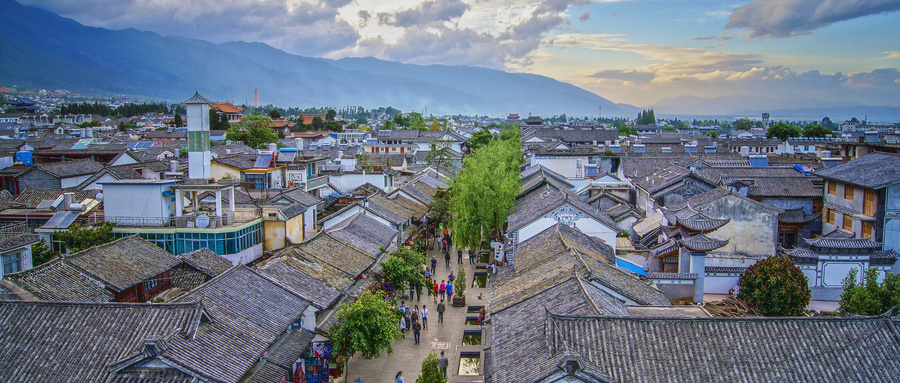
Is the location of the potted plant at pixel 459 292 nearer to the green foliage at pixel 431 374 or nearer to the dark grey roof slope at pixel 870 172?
the green foliage at pixel 431 374

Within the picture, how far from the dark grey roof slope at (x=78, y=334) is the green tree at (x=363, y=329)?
423 cm

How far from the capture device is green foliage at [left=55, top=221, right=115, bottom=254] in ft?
70.0

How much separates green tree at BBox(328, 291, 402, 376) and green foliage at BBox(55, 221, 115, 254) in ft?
37.4

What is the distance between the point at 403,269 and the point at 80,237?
1178 centimetres

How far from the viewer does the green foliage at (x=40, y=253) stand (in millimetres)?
20983

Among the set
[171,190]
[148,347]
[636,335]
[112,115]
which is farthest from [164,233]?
[112,115]

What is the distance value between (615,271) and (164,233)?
16932mm

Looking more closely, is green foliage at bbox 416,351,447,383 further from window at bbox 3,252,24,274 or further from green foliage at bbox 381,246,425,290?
window at bbox 3,252,24,274

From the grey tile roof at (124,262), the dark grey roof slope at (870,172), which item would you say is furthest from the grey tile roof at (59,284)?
the dark grey roof slope at (870,172)

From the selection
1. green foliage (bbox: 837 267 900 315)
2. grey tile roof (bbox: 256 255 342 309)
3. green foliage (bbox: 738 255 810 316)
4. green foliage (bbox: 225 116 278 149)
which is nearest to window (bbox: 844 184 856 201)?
green foliage (bbox: 837 267 900 315)

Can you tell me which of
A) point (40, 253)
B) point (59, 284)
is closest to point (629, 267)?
point (59, 284)

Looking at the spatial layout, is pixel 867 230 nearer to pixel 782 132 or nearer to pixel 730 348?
pixel 730 348

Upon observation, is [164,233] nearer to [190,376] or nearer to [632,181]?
[190,376]

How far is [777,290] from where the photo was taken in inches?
742
